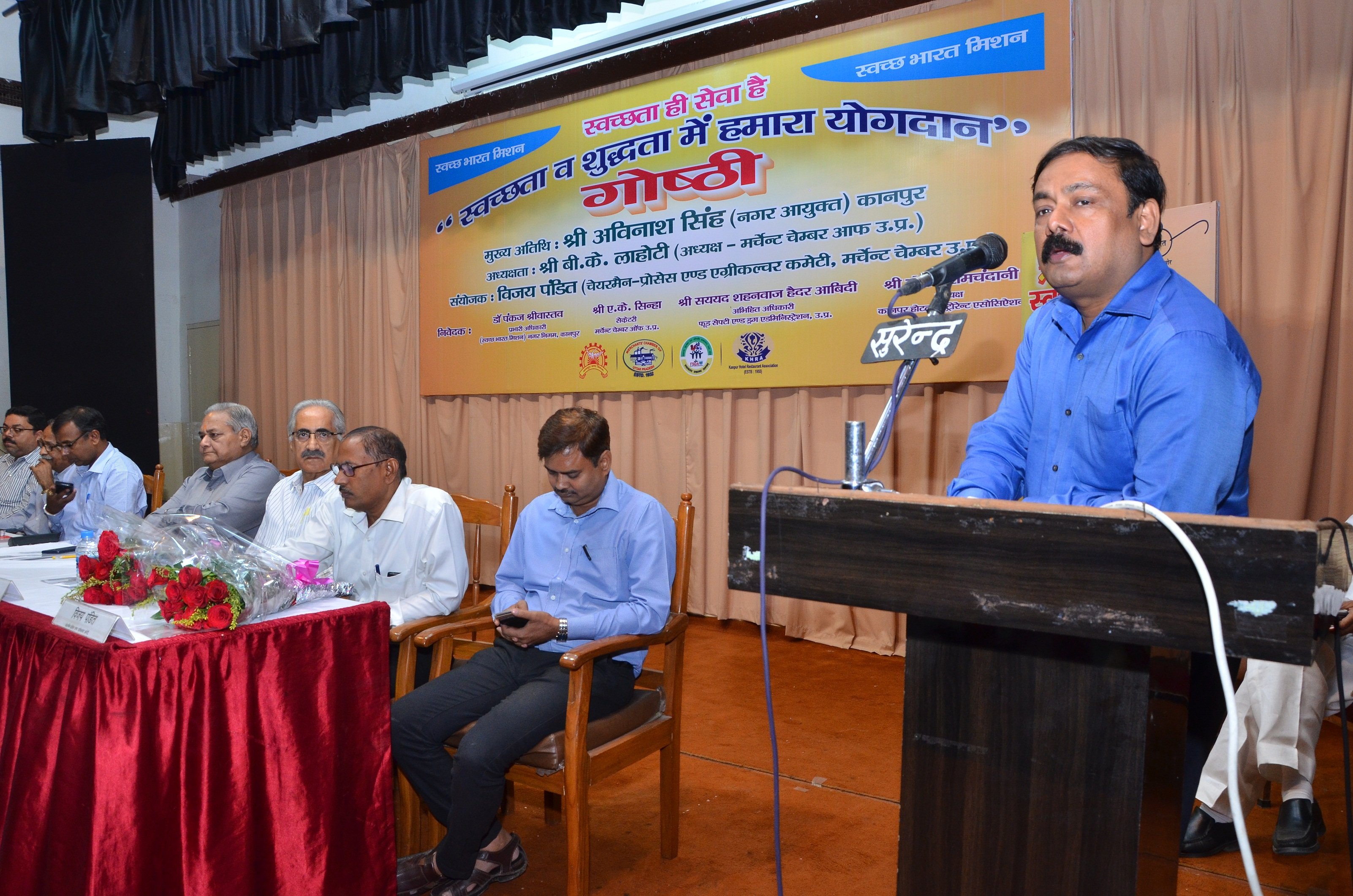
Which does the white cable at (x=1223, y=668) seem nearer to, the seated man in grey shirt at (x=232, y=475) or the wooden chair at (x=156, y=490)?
the seated man in grey shirt at (x=232, y=475)

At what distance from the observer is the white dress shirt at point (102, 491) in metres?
3.60

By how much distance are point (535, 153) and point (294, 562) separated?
3.68m

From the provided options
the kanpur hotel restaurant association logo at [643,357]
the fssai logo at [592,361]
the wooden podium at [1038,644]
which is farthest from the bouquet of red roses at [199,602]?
the fssai logo at [592,361]

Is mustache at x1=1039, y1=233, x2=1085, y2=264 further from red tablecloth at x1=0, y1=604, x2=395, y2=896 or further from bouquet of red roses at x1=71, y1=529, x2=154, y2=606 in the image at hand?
bouquet of red roses at x1=71, y1=529, x2=154, y2=606

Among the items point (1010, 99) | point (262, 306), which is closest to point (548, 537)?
point (1010, 99)

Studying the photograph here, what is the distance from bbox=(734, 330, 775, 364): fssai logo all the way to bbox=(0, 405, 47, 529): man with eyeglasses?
320 cm

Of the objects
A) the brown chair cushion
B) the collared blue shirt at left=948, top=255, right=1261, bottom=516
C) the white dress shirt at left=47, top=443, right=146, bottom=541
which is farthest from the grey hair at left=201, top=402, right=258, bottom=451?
the collared blue shirt at left=948, top=255, right=1261, bottom=516

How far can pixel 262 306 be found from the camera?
22.1ft

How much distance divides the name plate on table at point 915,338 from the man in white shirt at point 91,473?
3637mm

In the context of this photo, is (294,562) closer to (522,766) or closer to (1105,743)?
(522,766)

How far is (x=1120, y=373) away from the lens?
1239 mm

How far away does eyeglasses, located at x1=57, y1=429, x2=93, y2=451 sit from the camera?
3.89 meters

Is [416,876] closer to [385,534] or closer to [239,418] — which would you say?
[385,534]

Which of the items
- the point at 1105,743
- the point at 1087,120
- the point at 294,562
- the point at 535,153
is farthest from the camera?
the point at 535,153
